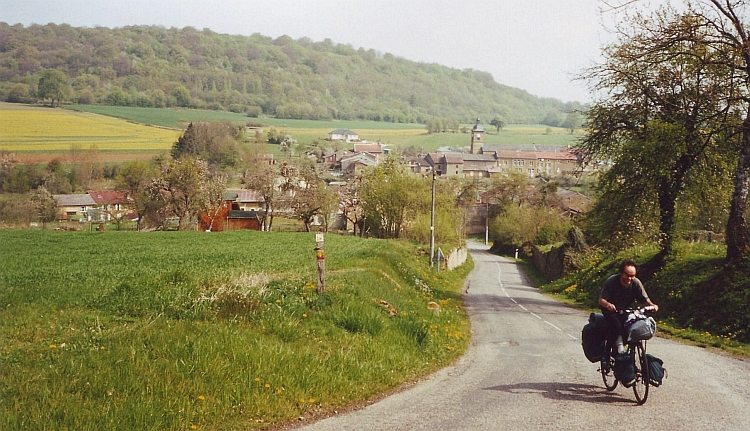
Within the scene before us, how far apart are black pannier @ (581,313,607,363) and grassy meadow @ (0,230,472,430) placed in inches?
119

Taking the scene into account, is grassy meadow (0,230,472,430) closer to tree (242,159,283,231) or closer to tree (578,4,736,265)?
tree (578,4,736,265)

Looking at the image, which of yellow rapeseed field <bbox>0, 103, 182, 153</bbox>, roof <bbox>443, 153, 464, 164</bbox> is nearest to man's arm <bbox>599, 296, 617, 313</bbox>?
yellow rapeseed field <bbox>0, 103, 182, 153</bbox>

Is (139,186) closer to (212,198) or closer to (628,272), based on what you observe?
(212,198)

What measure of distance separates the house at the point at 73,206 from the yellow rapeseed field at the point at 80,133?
6925 mm

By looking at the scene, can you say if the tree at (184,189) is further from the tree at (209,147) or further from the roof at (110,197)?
the tree at (209,147)

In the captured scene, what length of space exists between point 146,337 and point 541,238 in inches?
2683

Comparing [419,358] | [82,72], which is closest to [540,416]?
[419,358]

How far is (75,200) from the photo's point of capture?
7319cm

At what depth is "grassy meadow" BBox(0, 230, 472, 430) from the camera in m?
7.54

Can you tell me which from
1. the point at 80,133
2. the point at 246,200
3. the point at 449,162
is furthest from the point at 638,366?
the point at 449,162

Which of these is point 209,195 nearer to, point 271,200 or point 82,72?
point 271,200

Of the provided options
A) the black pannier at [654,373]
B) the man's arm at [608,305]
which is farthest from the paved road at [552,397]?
the man's arm at [608,305]

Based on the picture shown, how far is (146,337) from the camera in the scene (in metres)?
9.35

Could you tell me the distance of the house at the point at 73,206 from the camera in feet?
220
